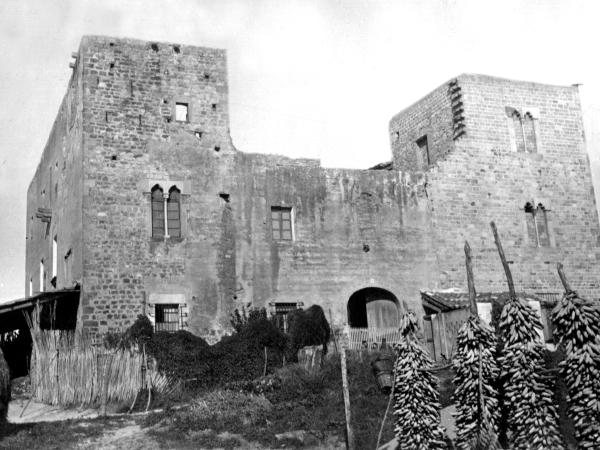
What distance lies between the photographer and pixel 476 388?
13.4m

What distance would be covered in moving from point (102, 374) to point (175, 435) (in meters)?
4.44

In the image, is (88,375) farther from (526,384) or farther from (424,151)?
(424,151)

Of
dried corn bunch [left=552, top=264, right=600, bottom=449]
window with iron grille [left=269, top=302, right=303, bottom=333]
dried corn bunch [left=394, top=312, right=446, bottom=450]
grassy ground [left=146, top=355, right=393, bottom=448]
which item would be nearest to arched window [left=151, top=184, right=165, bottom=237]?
window with iron grille [left=269, top=302, right=303, bottom=333]

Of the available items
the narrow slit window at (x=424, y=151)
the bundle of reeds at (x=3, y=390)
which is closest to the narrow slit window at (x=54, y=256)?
the bundle of reeds at (x=3, y=390)

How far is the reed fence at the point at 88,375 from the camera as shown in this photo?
1945cm

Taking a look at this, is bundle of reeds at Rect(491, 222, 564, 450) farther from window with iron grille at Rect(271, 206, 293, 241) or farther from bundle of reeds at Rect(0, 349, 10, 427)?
window with iron grille at Rect(271, 206, 293, 241)

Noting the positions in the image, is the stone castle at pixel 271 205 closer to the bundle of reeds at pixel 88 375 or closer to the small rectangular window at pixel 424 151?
the small rectangular window at pixel 424 151

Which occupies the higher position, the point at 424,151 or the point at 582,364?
the point at 424,151

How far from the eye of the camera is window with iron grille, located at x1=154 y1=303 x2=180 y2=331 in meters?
22.4

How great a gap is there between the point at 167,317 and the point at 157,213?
9.85 feet

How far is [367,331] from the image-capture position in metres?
23.4

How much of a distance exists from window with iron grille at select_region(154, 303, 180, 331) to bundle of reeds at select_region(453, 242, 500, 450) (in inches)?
416

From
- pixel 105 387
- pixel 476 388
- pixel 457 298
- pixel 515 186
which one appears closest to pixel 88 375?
pixel 105 387

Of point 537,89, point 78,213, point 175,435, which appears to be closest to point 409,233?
point 537,89
